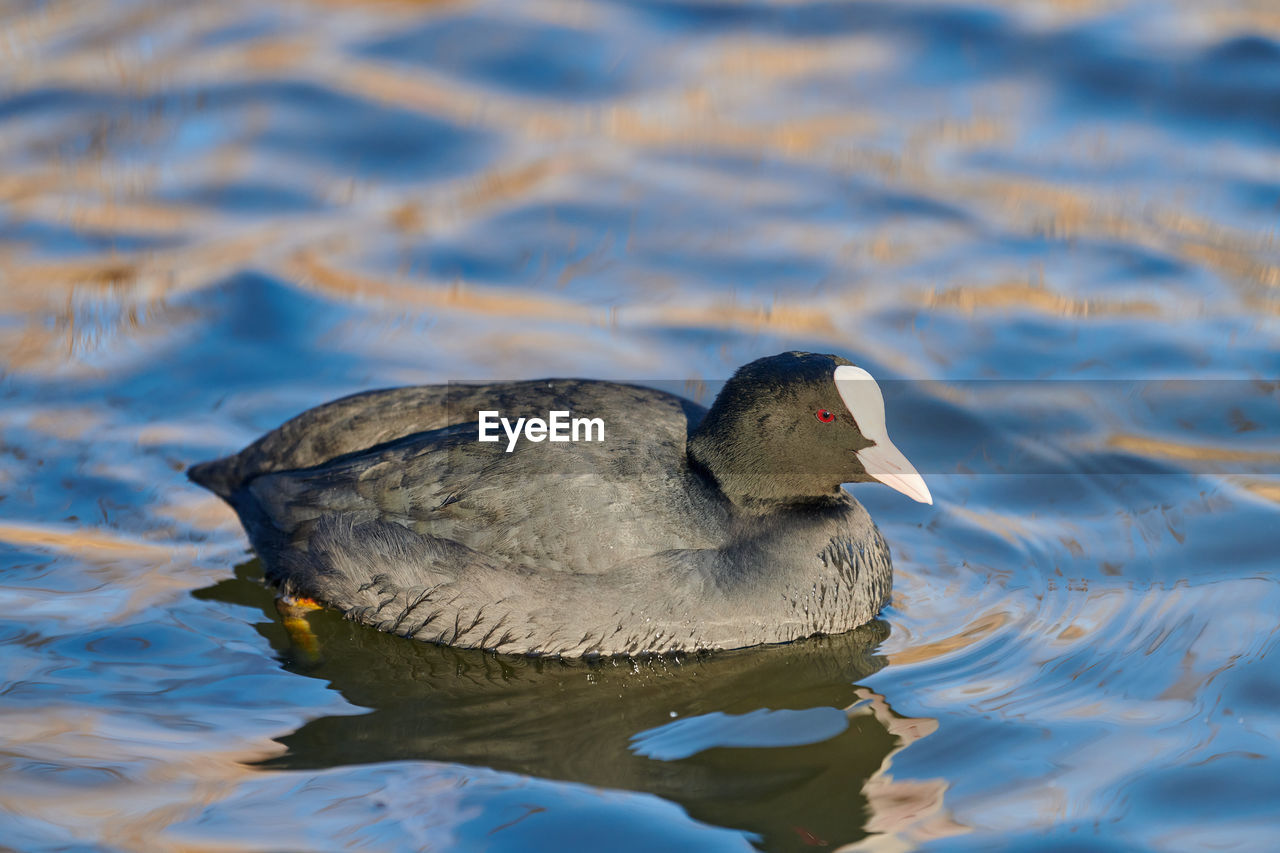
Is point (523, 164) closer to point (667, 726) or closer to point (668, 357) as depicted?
point (668, 357)

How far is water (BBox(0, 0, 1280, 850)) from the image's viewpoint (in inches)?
187

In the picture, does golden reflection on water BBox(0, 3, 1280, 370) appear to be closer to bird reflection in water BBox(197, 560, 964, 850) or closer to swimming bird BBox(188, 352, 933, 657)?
swimming bird BBox(188, 352, 933, 657)

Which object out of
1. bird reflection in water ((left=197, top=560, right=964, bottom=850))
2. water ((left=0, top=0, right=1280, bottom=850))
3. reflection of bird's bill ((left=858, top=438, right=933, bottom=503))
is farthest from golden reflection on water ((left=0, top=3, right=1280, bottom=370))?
bird reflection in water ((left=197, top=560, right=964, bottom=850))

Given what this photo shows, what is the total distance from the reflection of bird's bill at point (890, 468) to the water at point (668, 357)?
58 centimetres

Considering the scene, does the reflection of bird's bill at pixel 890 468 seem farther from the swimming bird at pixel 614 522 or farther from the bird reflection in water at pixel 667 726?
the bird reflection in water at pixel 667 726

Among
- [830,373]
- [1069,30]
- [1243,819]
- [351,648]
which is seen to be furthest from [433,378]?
[1069,30]

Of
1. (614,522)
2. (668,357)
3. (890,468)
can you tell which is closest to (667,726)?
(614,522)

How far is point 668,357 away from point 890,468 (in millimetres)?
2324

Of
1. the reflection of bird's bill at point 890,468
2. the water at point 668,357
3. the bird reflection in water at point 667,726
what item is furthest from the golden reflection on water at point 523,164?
the bird reflection in water at point 667,726

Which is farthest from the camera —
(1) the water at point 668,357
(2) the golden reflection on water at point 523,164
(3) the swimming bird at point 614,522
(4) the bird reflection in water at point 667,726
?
(2) the golden reflection on water at point 523,164

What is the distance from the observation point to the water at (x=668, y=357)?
4746 mm

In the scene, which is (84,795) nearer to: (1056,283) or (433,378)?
(433,378)

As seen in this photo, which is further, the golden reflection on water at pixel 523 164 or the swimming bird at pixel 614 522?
the golden reflection on water at pixel 523 164

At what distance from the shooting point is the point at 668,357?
7.64m
